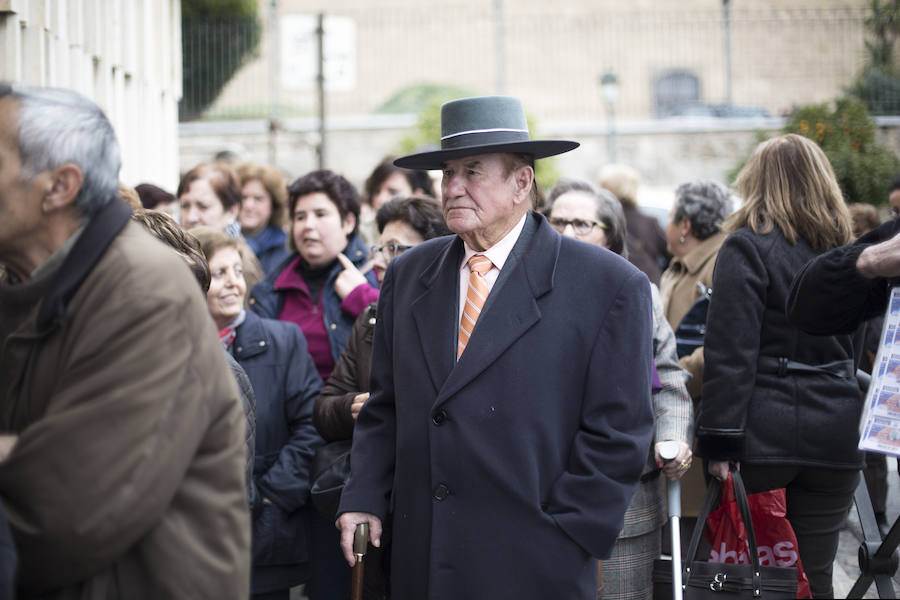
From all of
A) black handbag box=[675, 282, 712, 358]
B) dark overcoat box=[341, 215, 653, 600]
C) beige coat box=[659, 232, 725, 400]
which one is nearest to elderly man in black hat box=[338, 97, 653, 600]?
dark overcoat box=[341, 215, 653, 600]

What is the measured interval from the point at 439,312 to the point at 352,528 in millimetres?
719

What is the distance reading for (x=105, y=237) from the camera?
6.60ft

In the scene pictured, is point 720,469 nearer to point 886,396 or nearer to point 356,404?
point 886,396

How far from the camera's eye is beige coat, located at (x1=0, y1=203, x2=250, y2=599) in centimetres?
187

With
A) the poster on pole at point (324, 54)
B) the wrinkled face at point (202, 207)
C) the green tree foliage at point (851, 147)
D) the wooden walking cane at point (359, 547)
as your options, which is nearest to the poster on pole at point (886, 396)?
the wooden walking cane at point (359, 547)

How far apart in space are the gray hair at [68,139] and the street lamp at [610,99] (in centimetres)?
1470

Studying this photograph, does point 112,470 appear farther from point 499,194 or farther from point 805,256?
point 805,256

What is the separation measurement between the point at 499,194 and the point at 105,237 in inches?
54.1

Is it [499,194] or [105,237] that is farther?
[499,194]

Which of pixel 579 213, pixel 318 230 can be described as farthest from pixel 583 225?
pixel 318 230

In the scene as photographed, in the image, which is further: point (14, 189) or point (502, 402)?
point (502, 402)

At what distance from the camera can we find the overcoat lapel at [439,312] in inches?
116

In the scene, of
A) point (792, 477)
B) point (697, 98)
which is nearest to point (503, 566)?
point (792, 477)

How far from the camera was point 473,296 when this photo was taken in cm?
305
